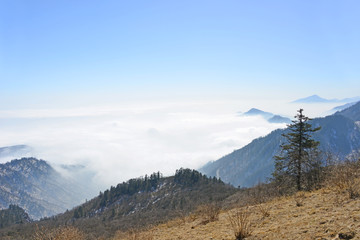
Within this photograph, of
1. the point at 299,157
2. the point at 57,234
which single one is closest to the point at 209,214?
the point at 57,234

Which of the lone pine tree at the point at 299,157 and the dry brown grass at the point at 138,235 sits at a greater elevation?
the lone pine tree at the point at 299,157

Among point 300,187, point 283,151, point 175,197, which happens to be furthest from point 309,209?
point 175,197

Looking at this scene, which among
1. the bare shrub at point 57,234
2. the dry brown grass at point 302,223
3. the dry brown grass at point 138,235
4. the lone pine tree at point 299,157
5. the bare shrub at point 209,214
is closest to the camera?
the dry brown grass at point 302,223

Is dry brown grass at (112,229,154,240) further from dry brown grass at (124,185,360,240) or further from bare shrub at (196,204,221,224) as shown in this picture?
bare shrub at (196,204,221,224)

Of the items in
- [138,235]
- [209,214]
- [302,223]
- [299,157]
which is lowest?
[138,235]

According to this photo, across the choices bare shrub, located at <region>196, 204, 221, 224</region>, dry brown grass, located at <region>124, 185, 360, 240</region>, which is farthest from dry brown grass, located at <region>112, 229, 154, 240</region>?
bare shrub, located at <region>196, 204, 221, 224</region>

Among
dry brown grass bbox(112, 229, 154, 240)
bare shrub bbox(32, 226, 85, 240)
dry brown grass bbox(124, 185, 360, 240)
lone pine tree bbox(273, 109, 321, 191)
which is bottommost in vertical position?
dry brown grass bbox(112, 229, 154, 240)

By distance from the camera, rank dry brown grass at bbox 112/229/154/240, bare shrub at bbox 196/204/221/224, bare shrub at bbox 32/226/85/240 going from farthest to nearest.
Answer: bare shrub at bbox 196/204/221/224 → dry brown grass at bbox 112/229/154/240 → bare shrub at bbox 32/226/85/240

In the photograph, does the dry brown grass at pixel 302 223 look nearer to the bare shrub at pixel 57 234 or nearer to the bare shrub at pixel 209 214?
the bare shrub at pixel 209 214

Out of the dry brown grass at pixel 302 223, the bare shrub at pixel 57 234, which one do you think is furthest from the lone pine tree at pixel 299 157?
the bare shrub at pixel 57 234

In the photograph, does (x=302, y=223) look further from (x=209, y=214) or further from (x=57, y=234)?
(x=57, y=234)

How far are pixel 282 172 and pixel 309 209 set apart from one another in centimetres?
1529

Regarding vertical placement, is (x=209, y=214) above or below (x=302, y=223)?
below

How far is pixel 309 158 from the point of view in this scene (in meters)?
24.4
